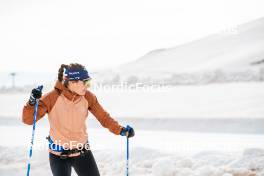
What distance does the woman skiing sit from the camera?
11.2 ft

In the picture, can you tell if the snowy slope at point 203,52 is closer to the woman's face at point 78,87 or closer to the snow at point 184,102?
the snow at point 184,102

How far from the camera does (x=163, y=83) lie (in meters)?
20.1

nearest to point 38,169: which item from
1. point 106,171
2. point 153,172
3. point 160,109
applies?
point 106,171

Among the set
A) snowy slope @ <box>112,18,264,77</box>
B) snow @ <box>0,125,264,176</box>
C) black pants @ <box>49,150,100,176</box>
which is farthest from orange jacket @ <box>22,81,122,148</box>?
snowy slope @ <box>112,18,264,77</box>

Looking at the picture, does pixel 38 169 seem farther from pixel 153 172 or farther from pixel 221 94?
pixel 221 94

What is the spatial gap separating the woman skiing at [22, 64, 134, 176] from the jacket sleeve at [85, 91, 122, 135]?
0.08 meters

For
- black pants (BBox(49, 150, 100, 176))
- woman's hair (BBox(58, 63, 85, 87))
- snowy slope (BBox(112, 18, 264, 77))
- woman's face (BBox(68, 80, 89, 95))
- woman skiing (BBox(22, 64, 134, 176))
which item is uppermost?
snowy slope (BBox(112, 18, 264, 77))

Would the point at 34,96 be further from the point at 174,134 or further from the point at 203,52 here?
the point at 203,52

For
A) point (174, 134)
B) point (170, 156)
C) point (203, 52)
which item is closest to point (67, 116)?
point (170, 156)

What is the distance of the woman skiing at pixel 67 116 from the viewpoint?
3426 millimetres

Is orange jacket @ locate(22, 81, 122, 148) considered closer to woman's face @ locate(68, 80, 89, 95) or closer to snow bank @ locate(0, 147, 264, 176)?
woman's face @ locate(68, 80, 89, 95)

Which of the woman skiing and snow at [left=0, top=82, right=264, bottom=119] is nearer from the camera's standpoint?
the woman skiing

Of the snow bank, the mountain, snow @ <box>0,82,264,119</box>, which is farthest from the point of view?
the mountain

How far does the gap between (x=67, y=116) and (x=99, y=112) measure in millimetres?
371
